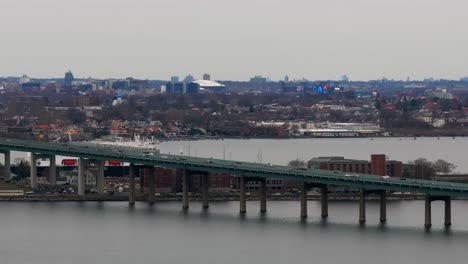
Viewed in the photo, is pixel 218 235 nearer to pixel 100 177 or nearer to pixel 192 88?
pixel 100 177

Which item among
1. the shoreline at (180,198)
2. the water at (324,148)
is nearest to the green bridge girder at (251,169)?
the shoreline at (180,198)

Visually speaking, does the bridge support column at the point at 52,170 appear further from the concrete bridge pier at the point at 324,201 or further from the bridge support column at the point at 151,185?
the concrete bridge pier at the point at 324,201

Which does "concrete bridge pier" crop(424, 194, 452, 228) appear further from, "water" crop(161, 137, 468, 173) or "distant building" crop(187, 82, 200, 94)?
"distant building" crop(187, 82, 200, 94)

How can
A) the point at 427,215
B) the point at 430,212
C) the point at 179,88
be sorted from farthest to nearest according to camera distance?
the point at 179,88 → the point at 430,212 → the point at 427,215

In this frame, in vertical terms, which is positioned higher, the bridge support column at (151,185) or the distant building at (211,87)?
the distant building at (211,87)

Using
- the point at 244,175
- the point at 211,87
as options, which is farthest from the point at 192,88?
the point at 244,175

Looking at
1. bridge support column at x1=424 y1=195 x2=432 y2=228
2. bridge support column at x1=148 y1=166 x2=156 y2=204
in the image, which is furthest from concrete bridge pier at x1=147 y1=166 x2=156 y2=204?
bridge support column at x1=424 y1=195 x2=432 y2=228
